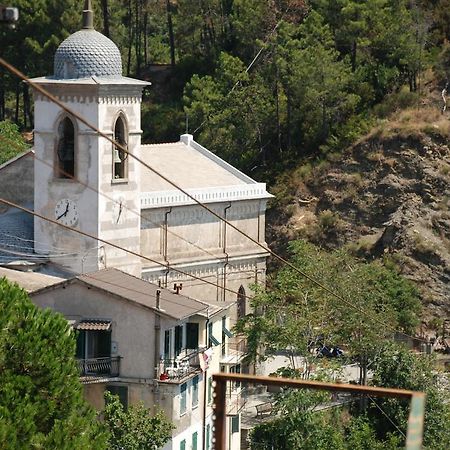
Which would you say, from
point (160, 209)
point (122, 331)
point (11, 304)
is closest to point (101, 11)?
point (160, 209)

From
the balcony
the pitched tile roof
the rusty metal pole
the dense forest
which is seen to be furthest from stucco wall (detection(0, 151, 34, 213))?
the rusty metal pole

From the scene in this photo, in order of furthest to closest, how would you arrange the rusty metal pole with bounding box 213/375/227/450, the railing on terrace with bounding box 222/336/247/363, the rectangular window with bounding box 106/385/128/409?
the railing on terrace with bounding box 222/336/247/363 < the rectangular window with bounding box 106/385/128/409 < the rusty metal pole with bounding box 213/375/227/450

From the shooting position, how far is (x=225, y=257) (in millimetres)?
63906

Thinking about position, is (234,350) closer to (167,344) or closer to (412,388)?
(412,388)

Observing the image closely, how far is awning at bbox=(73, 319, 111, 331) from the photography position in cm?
5116

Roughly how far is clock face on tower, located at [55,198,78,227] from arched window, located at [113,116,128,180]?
60.5 inches

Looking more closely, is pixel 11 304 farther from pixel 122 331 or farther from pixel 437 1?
pixel 437 1

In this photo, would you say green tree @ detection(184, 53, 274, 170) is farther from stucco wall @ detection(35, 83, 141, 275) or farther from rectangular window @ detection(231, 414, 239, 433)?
rectangular window @ detection(231, 414, 239, 433)

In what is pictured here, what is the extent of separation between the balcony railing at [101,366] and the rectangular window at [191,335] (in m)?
2.86

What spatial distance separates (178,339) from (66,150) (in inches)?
342

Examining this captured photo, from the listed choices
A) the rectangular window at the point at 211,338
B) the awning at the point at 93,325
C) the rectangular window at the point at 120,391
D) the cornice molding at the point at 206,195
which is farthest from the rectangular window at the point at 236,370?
the cornice molding at the point at 206,195

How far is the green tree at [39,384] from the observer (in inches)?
1623

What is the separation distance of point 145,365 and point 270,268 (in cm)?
1981

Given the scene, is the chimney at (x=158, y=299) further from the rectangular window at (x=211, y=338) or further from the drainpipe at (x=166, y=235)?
the drainpipe at (x=166, y=235)
